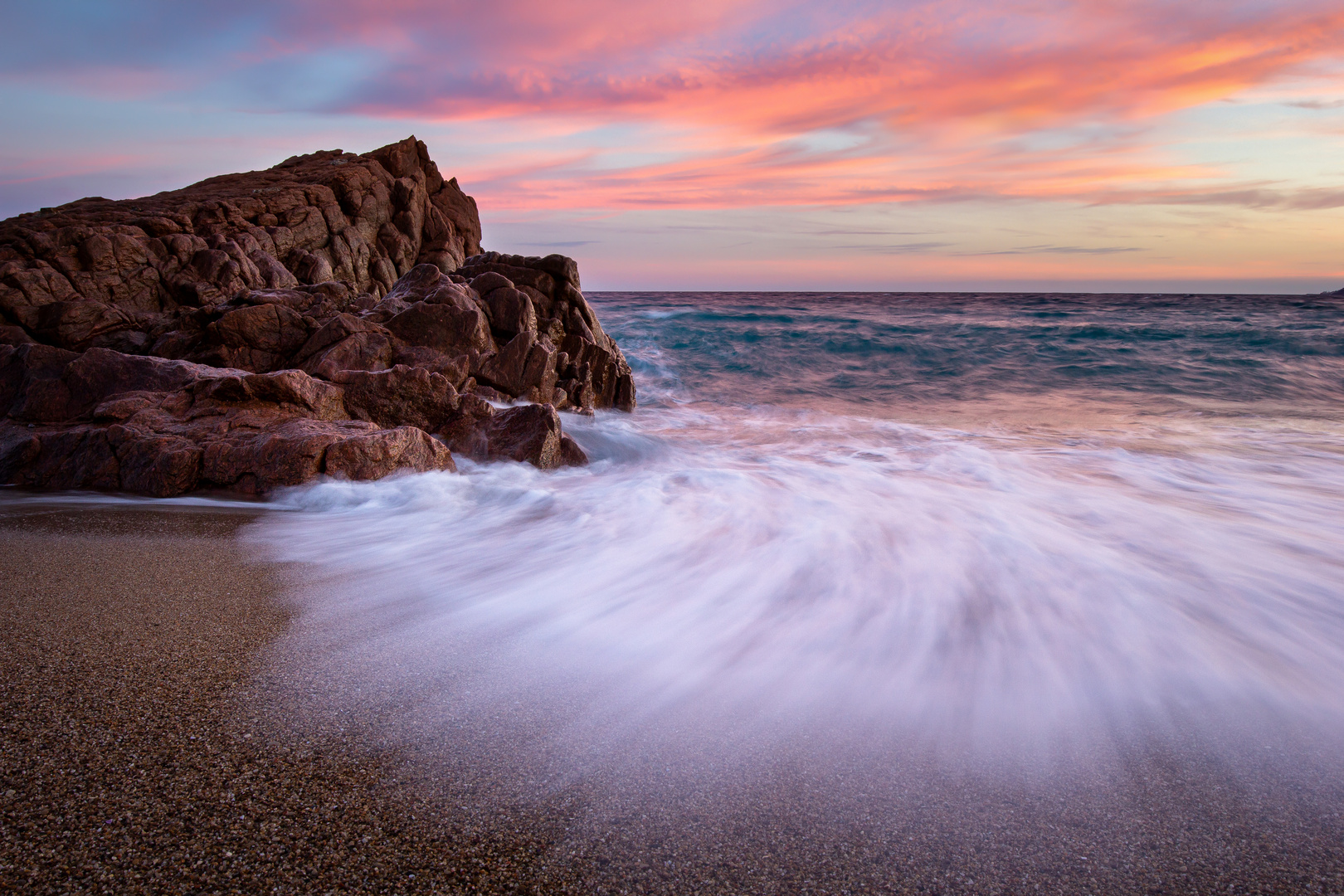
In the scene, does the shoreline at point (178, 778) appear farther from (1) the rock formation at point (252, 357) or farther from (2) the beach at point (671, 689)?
(1) the rock formation at point (252, 357)

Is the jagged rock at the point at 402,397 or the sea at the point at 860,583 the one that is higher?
the jagged rock at the point at 402,397

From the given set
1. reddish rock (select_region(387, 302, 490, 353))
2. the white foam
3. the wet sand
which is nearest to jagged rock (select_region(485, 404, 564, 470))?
the white foam

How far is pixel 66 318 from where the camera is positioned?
7.82 meters

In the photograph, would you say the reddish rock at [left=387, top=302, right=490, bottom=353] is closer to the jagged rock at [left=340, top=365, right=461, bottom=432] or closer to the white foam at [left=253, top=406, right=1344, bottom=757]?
the jagged rock at [left=340, top=365, right=461, bottom=432]

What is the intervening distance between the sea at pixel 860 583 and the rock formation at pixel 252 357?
1.69ft

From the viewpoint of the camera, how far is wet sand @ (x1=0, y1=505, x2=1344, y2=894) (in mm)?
1524

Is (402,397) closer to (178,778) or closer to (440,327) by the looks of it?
(440,327)

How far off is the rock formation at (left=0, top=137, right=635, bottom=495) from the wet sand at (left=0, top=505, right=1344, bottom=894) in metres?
3.04

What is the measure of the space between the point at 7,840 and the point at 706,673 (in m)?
2.08

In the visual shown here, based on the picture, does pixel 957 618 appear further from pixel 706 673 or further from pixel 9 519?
pixel 9 519

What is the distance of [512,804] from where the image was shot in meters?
1.76

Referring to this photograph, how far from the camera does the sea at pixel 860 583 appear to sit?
247cm

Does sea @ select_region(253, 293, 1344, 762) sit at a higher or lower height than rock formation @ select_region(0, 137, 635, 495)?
lower

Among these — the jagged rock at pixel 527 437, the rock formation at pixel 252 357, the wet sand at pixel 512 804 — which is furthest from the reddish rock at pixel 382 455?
the wet sand at pixel 512 804
